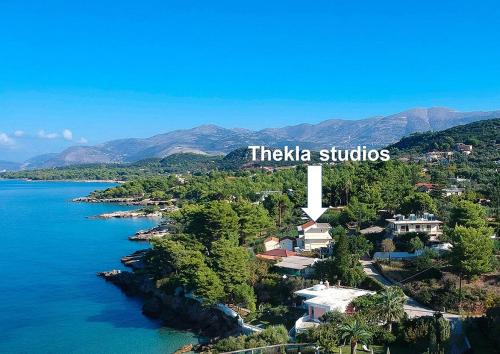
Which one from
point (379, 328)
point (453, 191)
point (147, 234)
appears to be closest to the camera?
point (379, 328)

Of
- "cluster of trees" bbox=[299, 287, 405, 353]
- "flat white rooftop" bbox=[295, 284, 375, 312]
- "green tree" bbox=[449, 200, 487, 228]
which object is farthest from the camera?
"green tree" bbox=[449, 200, 487, 228]

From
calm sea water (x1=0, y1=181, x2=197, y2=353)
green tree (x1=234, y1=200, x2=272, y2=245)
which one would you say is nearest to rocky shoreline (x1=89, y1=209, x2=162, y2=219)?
calm sea water (x1=0, y1=181, x2=197, y2=353)

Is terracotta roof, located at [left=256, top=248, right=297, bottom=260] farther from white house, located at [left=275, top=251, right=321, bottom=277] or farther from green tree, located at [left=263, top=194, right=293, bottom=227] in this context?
green tree, located at [left=263, top=194, right=293, bottom=227]

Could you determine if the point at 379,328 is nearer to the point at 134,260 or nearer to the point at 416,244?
the point at 416,244

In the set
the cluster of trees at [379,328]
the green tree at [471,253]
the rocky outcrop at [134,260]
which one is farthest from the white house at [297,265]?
the rocky outcrop at [134,260]

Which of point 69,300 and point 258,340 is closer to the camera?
point 258,340

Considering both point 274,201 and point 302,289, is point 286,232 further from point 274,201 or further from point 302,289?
point 302,289

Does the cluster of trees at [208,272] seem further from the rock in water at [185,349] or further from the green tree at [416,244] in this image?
the green tree at [416,244]

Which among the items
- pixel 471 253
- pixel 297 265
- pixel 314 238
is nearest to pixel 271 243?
pixel 314 238
